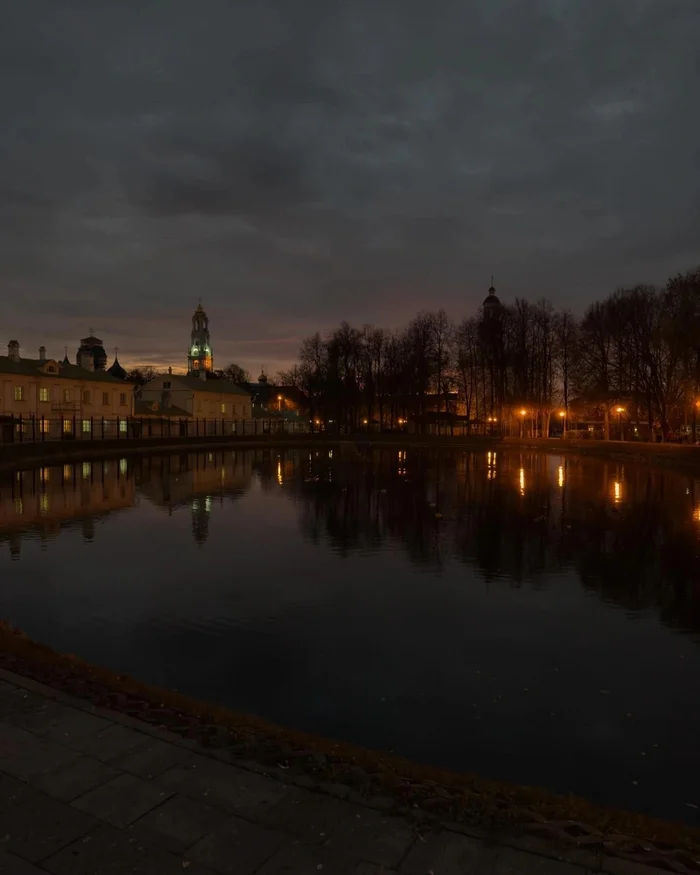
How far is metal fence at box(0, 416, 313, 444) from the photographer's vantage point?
56.5 m

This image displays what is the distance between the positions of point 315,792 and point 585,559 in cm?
1263

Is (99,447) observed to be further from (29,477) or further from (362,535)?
(362,535)

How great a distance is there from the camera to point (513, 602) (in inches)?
473

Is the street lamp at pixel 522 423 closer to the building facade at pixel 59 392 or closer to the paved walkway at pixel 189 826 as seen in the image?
the building facade at pixel 59 392

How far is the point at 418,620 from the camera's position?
10883mm

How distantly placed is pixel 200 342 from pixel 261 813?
615 ft

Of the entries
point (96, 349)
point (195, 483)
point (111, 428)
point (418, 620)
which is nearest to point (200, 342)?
point (96, 349)

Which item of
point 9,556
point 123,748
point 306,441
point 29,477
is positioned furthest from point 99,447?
point 123,748

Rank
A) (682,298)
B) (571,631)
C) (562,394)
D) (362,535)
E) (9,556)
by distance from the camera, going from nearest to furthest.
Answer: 1. (571,631)
2. (9,556)
3. (362,535)
4. (682,298)
5. (562,394)

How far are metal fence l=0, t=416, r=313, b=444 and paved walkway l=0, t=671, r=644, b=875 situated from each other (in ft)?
163

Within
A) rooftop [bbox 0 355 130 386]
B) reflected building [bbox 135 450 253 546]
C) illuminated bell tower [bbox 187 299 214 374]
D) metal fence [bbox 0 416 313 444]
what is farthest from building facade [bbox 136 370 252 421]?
illuminated bell tower [bbox 187 299 214 374]

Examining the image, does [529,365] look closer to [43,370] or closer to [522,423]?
[522,423]

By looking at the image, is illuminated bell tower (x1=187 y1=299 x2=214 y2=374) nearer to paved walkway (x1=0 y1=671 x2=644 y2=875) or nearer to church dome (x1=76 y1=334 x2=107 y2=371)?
church dome (x1=76 y1=334 x2=107 y2=371)

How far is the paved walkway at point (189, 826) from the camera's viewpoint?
13.0 feet
